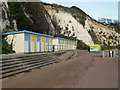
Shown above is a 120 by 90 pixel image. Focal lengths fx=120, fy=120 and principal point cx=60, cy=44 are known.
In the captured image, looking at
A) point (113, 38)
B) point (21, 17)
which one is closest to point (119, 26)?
point (113, 38)

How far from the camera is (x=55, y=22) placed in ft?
146

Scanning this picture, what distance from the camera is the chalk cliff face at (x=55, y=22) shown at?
2167 cm

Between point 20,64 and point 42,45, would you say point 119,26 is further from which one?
point 20,64

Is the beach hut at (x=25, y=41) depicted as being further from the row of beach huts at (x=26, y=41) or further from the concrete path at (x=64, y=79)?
the concrete path at (x=64, y=79)

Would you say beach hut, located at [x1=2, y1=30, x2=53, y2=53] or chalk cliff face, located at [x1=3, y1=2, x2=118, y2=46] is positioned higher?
chalk cliff face, located at [x1=3, y1=2, x2=118, y2=46]

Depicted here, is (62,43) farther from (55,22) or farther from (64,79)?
(55,22)

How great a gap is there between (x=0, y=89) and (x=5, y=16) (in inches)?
671

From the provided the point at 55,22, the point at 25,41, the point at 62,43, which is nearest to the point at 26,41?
the point at 25,41

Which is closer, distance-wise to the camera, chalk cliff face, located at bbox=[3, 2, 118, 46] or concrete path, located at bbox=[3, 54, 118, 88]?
concrete path, located at bbox=[3, 54, 118, 88]

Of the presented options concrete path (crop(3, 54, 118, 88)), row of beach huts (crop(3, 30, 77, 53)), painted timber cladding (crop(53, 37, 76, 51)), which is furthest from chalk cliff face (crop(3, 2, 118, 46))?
concrete path (crop(3, 54, 118, 88))

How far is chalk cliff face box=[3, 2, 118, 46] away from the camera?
21675 millimetres

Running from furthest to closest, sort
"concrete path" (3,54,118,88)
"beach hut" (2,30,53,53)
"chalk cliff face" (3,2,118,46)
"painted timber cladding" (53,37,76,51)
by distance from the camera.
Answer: "painted timber cladding" (53,37,76,51) → "chalk cliff face" (3,2,118,46) → "beach hut" (2,30,53,53) → "concrete path" (3,54,118,88)

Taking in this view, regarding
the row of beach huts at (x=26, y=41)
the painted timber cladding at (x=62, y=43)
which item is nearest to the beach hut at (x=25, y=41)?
the row of beach huts at (x=26, y=41)

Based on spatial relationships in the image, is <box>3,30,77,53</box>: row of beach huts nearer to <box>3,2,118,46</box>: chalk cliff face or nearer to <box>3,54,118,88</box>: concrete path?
<box>3,2,118,46</box>: chalk cliff face
